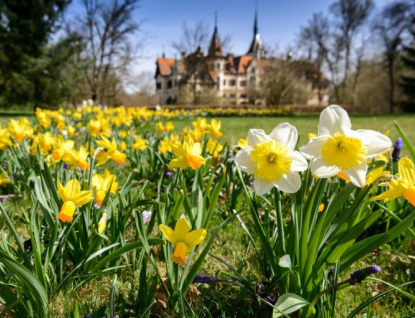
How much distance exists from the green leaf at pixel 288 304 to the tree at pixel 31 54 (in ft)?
60.2

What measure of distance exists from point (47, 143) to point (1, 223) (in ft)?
1.97

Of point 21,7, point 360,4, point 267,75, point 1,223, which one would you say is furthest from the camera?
point 360,4

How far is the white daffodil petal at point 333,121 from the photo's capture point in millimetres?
836

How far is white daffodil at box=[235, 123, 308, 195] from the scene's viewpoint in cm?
85

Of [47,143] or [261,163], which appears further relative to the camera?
[47,143]

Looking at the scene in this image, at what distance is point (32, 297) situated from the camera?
0.96 metres

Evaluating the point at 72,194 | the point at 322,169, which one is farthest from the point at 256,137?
the point at 72,194

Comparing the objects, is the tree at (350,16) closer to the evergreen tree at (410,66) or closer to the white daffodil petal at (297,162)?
the evergreen tree at (410,66)

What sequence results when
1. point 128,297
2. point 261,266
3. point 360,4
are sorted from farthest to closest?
point 360,4, point 261,266, point 128,297

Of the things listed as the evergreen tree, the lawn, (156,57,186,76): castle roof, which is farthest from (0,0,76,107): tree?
(156,57,186,76): castle roof

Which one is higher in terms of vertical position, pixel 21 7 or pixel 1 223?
pixel 21 7

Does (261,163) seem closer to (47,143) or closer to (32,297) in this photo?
(32,297)

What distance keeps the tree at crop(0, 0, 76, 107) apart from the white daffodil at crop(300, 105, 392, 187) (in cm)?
1828

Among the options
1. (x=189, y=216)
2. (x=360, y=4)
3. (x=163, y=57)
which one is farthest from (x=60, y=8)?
(x=163, y=57)
